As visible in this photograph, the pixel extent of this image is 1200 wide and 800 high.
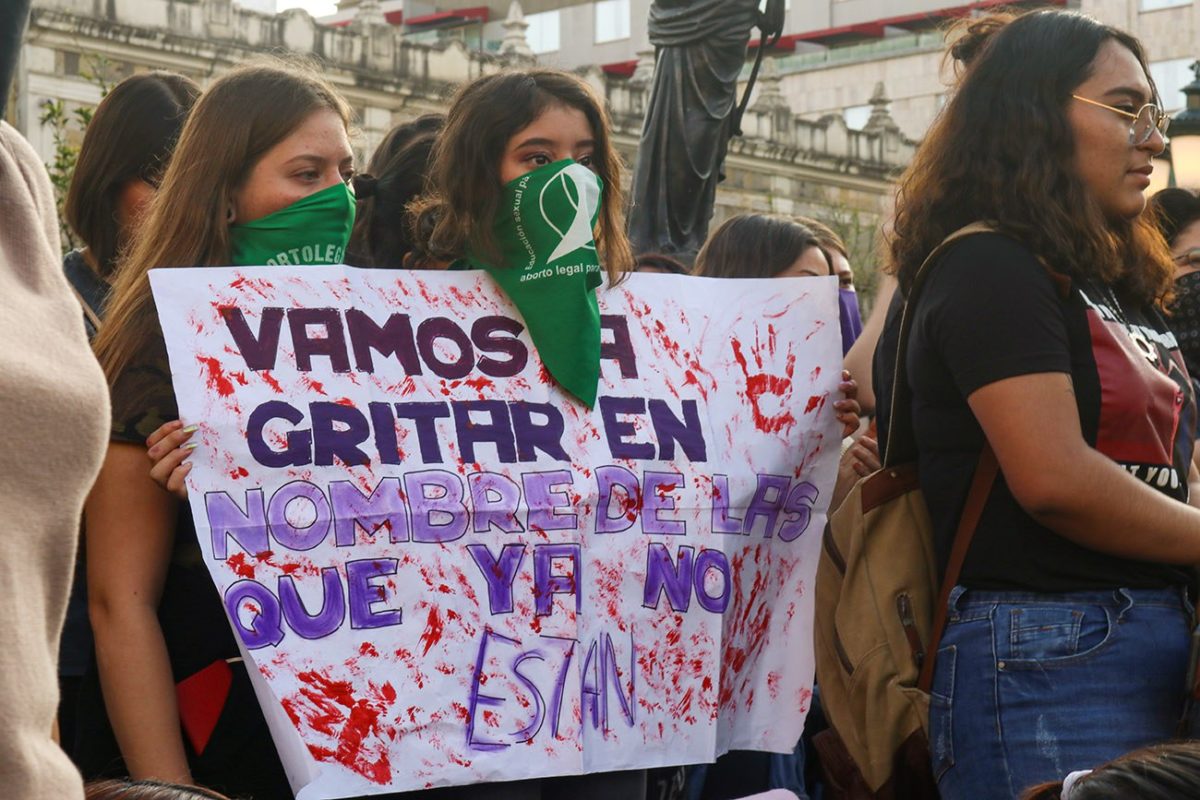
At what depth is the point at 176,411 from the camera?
277 centimetres

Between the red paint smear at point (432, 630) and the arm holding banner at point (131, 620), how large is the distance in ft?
1.27

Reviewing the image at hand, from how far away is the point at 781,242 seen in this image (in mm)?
4367

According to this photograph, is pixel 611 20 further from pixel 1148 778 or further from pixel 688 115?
pixel 1148 778

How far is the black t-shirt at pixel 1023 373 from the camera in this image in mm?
2607

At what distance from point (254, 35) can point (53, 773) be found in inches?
1113

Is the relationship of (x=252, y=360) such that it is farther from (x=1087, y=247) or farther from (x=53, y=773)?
(x=53, y=773)

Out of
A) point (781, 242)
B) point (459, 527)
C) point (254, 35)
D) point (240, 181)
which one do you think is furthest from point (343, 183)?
point (254, 35)

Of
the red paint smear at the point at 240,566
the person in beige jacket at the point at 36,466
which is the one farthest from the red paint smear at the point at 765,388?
the person in beige jacket at the point at 36,466

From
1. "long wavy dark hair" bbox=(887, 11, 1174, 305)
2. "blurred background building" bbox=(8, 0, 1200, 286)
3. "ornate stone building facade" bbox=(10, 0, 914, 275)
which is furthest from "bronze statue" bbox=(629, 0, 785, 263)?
"ornate stone building facade" bbox=(10, 0, 914, 275)

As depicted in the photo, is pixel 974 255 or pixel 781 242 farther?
pixel 781 242

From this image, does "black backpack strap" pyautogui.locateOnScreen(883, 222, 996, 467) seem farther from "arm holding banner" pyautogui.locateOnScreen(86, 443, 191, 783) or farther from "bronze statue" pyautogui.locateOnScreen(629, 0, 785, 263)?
"bronze statue" pyautogui.locateOnScreen(629, 0, 785, 263)

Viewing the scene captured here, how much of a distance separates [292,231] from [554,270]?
43 cm

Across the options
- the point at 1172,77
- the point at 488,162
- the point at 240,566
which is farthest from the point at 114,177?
the point at 1172,77

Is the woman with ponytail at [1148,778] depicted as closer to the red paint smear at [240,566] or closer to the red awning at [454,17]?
the red paint smear at [240,566]
